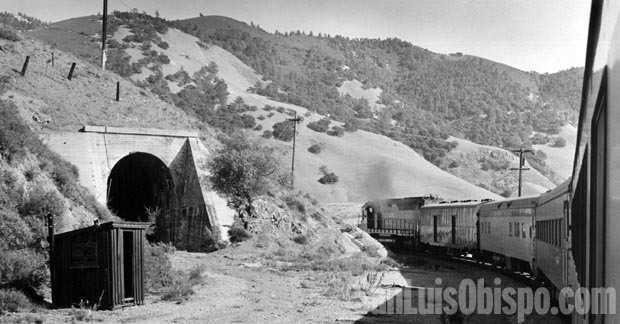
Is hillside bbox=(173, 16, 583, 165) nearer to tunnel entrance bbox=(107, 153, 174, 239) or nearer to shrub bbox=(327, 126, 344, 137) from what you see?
shrub bbox=(327, 126, 344, 137)

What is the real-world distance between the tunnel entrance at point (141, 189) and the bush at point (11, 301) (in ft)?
61.6

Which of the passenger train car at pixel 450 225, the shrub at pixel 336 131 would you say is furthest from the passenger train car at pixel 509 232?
the shrub at pixel 336 131

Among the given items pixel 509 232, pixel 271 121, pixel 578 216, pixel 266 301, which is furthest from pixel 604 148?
pixel 271 121

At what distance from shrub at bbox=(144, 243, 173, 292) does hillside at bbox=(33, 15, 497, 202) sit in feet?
155

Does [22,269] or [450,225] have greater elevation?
[22,269]

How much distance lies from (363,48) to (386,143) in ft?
323

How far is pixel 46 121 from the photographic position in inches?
1366

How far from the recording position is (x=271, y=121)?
302 feet

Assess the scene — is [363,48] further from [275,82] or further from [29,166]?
[29,166]

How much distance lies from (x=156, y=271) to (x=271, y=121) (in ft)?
236

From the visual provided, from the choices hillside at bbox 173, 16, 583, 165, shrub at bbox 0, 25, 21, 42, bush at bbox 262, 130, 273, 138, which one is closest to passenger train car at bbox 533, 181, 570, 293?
shrub at bbox 0, 25, 21, 42

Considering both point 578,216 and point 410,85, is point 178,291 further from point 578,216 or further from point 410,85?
point 410,85

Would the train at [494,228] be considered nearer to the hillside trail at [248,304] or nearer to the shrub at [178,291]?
the hillside trail at [248,304]

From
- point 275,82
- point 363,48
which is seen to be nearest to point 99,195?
point 275,82
